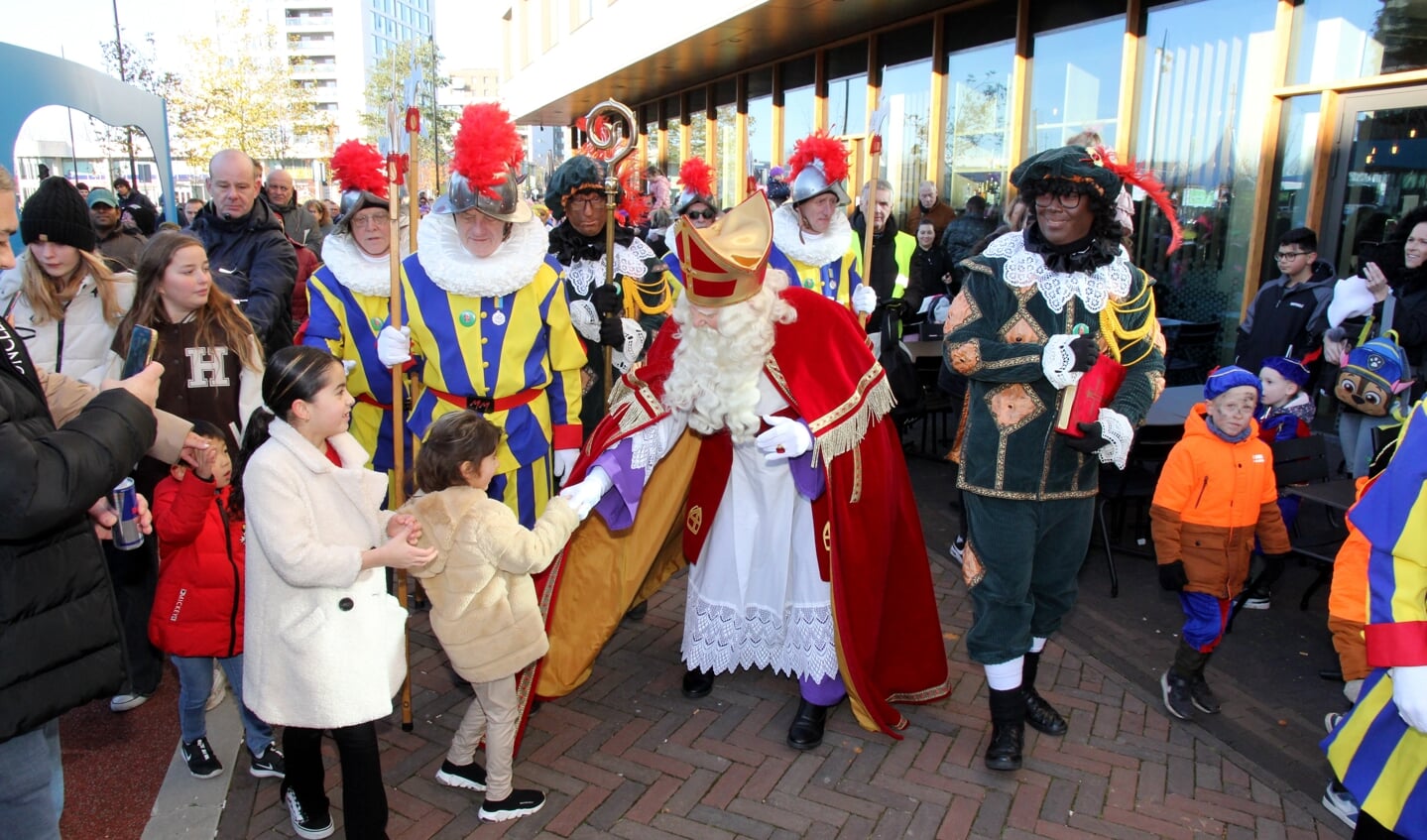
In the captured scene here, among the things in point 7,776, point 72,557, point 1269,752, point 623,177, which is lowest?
point 1269,752

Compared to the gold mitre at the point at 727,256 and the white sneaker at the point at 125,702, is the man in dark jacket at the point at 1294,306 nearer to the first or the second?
the gold mitre at the point at 727,256

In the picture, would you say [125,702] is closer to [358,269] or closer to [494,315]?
[358,269]

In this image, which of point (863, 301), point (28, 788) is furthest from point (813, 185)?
point (28, 788)

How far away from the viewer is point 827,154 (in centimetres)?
528

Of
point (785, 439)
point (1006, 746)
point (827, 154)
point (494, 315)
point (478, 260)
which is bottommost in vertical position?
point (1006, 746)

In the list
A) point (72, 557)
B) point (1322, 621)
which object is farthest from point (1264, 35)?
point (72, 557)

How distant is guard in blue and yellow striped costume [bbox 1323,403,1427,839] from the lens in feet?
6.41

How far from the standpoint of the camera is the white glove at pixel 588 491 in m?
3.09

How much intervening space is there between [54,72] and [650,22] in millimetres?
9121

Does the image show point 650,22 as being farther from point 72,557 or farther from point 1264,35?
point 72,557

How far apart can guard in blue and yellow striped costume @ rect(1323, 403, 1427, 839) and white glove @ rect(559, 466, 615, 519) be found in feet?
6.99

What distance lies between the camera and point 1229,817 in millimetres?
3123

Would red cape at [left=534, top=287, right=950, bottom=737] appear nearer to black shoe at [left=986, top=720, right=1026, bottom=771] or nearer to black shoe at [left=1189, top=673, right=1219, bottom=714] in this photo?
black shoe at [left=986, top=720, right=1026, bottom=771]

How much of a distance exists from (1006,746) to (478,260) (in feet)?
8.98
